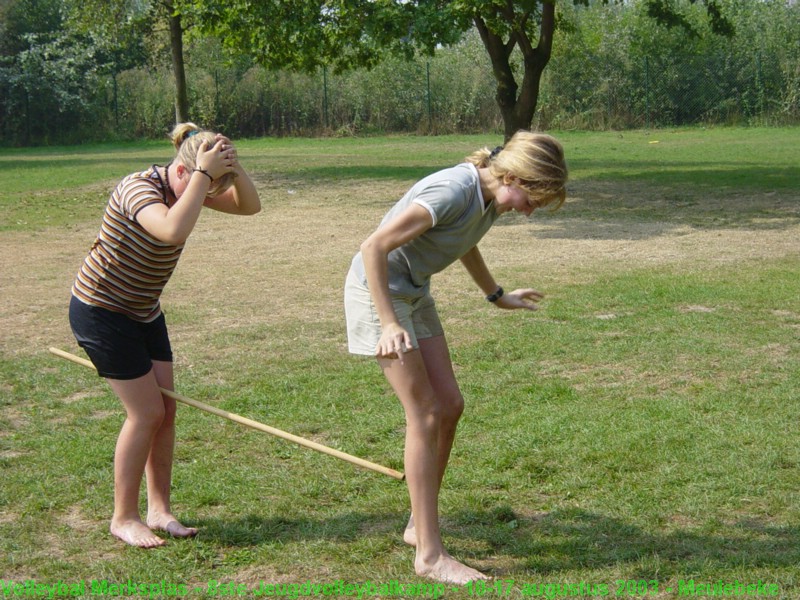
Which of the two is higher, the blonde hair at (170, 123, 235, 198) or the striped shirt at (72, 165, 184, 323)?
the blonde hair at (170, 123, 235, 198)

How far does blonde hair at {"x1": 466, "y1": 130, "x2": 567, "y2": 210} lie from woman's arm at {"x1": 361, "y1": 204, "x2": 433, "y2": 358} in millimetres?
355

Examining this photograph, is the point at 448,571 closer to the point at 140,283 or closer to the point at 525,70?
the point at 140,283

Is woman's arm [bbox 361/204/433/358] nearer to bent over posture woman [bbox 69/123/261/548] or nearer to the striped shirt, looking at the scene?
bent over posture woman [bbox 69/123/261/548]

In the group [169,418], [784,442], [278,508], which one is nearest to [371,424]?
[278,508]

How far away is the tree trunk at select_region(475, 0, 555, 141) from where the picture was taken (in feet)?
54.5

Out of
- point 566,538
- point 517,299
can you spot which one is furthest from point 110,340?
point 566,538

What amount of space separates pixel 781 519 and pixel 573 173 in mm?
14602

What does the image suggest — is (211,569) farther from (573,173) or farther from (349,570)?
(573,173)

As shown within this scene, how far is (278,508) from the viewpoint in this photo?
430 centimetres

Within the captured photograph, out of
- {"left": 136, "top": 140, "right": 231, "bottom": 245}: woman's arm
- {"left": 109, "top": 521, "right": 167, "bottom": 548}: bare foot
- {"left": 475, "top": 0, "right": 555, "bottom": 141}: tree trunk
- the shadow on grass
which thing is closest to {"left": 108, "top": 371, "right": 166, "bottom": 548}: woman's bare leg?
{"left": 109, "top": 521, "right": 167, "bottom": 548}: bare foot

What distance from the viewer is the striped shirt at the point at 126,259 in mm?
3699

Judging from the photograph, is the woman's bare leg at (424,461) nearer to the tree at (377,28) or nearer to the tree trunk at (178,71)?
the tree at (377,28)

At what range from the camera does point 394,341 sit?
327 cm

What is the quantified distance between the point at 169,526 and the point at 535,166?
6.81ft
